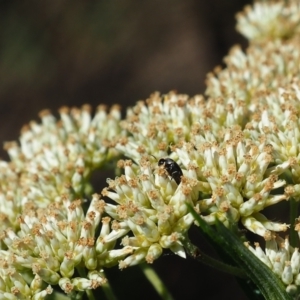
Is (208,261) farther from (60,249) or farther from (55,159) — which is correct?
(55,159)

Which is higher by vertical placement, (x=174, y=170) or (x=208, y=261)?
(x=174, y=170)

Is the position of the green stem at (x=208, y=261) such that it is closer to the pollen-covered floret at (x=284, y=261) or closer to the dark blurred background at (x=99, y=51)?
the pollen-covered floret at (x=284, y=261)

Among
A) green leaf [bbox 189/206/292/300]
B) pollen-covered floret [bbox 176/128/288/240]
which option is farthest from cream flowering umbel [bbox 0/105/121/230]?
green leaf [bbox 189/206/292/300]

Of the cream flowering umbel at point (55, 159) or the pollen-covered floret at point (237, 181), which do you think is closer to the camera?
the pollen-covered floret at point (237, 181)

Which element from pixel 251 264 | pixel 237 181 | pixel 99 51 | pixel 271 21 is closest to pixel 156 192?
pixel 237 181

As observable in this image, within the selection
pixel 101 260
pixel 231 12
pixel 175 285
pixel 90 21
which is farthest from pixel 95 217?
pixel 90 21

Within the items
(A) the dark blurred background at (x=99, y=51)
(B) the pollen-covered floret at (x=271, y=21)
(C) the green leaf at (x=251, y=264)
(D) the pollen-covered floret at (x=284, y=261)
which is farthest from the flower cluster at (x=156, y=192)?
(A) the dark blurred background at (x=99, y=51)
